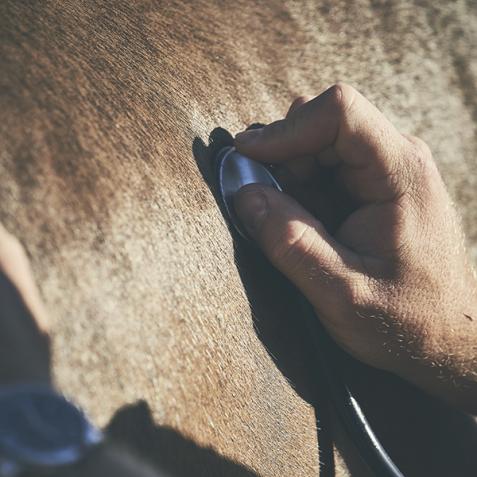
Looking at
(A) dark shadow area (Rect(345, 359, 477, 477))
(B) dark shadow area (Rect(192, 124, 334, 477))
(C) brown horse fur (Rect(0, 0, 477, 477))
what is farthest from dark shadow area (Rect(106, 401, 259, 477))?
(A) dark shadow area (Rect(345, 359, 477, 477))

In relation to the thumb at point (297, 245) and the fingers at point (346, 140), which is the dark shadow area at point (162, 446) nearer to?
the thumb at point (297, 245)

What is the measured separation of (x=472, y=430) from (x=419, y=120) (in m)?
0.55

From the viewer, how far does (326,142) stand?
92cm

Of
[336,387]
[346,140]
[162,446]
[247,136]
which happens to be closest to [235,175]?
[247,136]

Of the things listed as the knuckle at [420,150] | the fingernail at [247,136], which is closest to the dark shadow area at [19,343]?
the fingernail at [247,136]

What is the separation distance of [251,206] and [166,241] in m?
0.20

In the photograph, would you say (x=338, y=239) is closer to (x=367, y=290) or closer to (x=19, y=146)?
(x=367, y=290)

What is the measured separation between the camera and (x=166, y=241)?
2.01 ft

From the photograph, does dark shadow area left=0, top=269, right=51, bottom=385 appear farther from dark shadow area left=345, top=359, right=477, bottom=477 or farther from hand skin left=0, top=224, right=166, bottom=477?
dark shadow area left=345, top=359, right=477, bottom=477

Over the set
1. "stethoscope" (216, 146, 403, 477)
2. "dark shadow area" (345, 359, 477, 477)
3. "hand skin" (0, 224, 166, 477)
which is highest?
"hand skin" (0, 224, 166, 477)

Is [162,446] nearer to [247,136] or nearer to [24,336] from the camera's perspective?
[24,336]

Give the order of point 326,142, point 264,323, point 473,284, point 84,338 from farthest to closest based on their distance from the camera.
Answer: point 473,284 → point 326,142 → point 264,323 → point 84,338

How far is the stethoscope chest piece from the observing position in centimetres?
80

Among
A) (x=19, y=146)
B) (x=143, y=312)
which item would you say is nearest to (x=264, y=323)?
(x=143, y=312)
